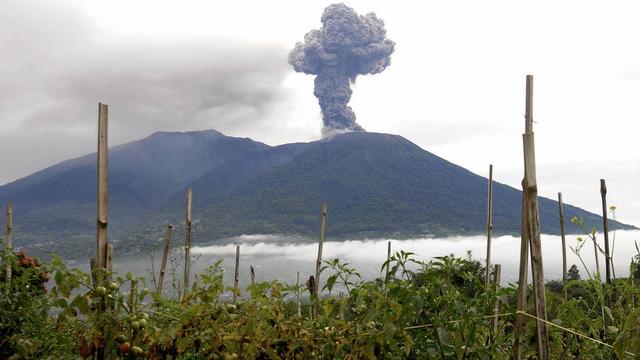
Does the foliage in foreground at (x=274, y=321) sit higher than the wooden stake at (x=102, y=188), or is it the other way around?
the wooden stake at (x=102, y=188)

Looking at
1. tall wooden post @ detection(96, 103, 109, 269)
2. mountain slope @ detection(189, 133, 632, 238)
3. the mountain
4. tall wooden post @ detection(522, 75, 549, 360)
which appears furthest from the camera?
mountain slope @ detection(189, 133, 632, 238)

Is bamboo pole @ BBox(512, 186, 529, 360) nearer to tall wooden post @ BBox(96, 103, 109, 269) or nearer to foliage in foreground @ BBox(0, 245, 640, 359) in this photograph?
foliage in foreground @ BBox(0, 245, 640, 359)

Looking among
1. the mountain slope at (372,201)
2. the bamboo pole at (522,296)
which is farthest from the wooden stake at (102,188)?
the mountain slope at (372,201)

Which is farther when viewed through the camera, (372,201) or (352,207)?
(372,201)

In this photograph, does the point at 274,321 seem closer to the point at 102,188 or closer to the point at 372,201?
the point at 102,188

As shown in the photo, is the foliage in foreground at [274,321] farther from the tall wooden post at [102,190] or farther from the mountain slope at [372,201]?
the mountain slope at [372,201]

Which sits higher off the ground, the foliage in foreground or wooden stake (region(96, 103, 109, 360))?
wooden stake (region(96, 103, 109, 360))

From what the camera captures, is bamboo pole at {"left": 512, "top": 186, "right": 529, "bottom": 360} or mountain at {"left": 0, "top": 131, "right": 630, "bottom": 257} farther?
mountain at {"left": 0, "top": 131, "right": 630, "bottom": 257}

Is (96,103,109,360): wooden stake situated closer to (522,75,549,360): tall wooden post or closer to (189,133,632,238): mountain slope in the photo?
(522,75,549,360): tall wooden post

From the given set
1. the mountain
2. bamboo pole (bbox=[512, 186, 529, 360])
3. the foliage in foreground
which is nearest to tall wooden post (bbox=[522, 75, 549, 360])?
bamboo pole (bbox=[512, 186, 529, 360])

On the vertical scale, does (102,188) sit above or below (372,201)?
below

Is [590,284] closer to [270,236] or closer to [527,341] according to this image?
[527,341]

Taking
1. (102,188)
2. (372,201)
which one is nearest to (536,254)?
(102,188)

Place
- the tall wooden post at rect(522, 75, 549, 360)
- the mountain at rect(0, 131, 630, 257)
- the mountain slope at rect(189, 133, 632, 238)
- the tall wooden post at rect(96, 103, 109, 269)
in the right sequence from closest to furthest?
the tall wooden post at rect(522, 75, 549, 360) → the tall wooden post at rect(96, 103, 109, 269) → the mountain at rect(0, 131, 630, 257) → the mountain slope at rect(189, 133, 632, 238)
